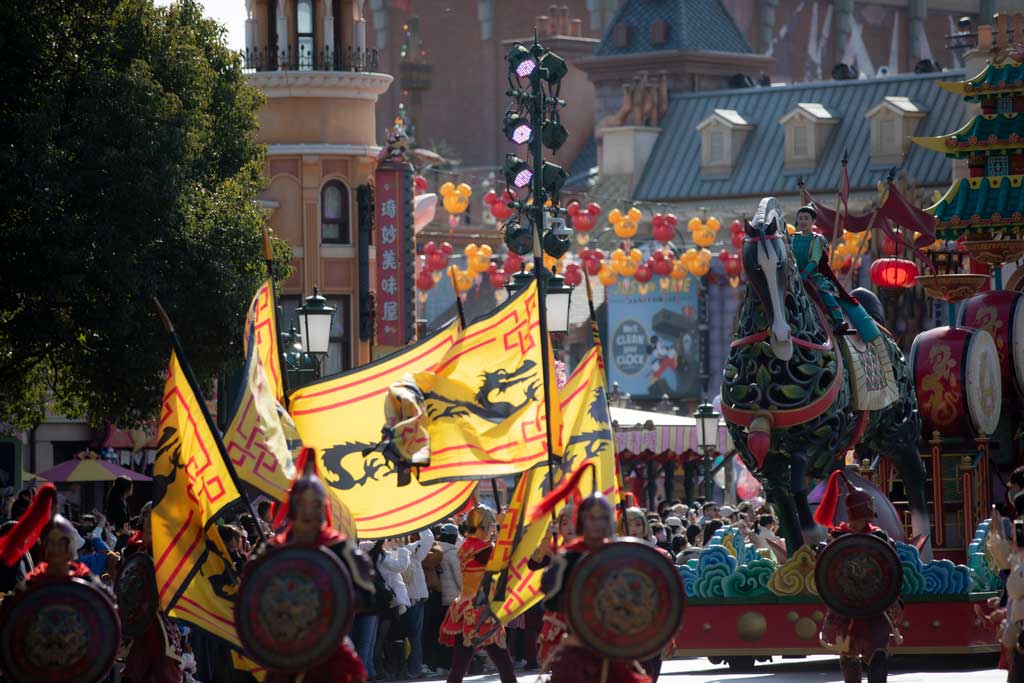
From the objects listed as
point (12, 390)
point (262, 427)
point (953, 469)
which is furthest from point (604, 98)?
point (262, 427)

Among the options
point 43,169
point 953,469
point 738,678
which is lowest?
point 738,678

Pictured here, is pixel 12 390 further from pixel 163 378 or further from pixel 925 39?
pixel 925 39

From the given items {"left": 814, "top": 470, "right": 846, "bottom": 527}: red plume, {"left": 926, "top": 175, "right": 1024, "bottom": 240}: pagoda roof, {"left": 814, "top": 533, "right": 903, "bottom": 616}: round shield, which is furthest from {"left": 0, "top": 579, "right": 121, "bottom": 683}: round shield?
{"left": 926, "top": 175, "right": 1024, "bottom": 240}: pagoda roof

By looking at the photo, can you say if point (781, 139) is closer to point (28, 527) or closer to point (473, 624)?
point (473, 624)

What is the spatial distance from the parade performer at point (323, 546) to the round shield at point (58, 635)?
4.17 feet

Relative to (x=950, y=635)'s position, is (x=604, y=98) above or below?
above

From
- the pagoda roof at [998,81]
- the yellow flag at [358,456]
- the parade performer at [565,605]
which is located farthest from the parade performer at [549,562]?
the pagoda roof at [998,81]

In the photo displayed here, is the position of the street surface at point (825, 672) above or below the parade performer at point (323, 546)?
below

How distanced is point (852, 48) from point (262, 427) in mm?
68142

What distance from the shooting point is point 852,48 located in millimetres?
82688

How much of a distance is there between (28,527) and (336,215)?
2867 centimetres

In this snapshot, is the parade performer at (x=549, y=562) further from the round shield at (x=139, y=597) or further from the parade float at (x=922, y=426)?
the parade float at (x=922, y=426)

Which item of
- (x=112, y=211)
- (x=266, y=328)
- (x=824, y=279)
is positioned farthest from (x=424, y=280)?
(x=266, y=328)

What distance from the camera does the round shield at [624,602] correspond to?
1334 centimetres
